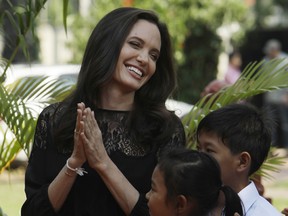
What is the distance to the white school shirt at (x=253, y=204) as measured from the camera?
13.9 feet

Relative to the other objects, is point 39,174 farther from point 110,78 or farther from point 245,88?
point 245,88

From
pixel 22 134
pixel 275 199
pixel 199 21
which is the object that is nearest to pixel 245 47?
pixel 199 21

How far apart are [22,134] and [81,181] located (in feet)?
4.08

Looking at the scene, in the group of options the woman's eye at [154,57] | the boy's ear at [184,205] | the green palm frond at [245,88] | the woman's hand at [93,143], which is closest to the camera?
the boy's ear at [184,205]

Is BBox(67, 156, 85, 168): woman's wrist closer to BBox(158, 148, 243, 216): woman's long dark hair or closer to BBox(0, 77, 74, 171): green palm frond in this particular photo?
BBox(158, 148, 243, 216): woman's long dark hair

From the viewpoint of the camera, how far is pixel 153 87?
15.6 feet

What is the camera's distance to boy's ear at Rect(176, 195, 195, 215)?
3.80 metres

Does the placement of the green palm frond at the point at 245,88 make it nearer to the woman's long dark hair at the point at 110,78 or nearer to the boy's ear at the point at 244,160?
the woman's long dark hair at the point at 110,78

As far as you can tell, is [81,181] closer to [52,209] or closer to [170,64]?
[52,209]

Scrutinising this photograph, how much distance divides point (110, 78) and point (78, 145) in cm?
48

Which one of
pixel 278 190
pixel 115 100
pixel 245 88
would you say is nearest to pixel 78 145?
pixel 115 100

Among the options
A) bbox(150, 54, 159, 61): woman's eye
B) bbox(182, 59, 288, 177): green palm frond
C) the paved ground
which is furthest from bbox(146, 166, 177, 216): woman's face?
the paved ground

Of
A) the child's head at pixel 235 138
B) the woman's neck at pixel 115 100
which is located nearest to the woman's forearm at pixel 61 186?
the woman's neck at pixel 115 100

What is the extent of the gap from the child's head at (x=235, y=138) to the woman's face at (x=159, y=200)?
1.64 ft
